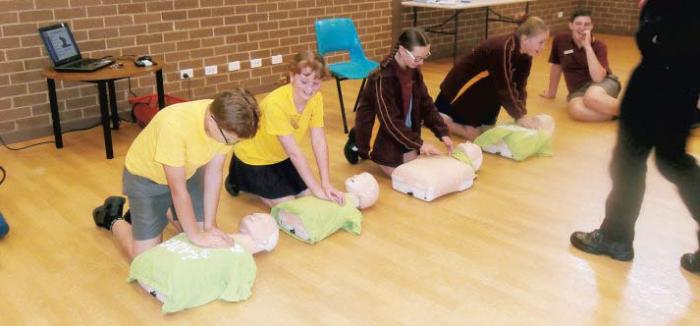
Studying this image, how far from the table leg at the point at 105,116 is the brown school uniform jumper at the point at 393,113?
1367 millimetres

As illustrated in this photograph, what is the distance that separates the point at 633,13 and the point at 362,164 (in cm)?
576

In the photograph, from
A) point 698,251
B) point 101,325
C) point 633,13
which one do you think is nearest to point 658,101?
point 698,251

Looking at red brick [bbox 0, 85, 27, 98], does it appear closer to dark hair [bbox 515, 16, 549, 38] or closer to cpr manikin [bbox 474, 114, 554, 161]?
cpr manikin [bbox 474, 114, 554, 161]

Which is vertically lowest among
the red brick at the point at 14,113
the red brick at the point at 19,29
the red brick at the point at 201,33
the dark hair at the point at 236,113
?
the red brick at the point at 14,113

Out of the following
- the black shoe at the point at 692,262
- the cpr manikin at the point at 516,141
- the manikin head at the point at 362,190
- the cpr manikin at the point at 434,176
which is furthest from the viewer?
the cpr manikin at the point at 516,141

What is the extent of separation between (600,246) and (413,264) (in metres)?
0.72

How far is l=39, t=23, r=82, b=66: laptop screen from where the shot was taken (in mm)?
3613

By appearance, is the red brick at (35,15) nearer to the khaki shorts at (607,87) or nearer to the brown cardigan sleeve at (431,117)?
the brown cardigan sleeve at (431,117)

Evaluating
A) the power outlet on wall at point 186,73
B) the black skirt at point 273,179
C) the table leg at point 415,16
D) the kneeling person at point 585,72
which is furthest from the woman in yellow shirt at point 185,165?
the table leg at point 415,16

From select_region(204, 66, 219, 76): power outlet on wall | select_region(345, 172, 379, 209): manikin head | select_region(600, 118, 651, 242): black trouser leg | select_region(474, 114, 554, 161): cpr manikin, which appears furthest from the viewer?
select_region(204, 66, 219, 76): power outlet on wall

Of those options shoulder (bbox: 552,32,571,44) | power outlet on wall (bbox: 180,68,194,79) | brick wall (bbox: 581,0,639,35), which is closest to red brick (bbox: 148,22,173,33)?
power outlet on wall (bbox: 180,68,194,79)

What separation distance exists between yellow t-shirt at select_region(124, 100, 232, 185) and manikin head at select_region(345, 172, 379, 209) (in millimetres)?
775

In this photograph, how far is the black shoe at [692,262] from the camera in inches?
92.8

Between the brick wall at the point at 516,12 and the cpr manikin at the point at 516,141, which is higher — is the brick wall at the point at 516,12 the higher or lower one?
the higher one
